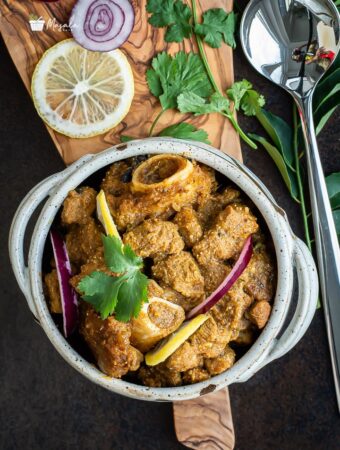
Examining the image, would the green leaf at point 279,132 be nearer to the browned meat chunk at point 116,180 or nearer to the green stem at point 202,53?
the green stem at point 202,53

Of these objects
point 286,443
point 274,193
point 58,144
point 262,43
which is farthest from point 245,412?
point 262,43

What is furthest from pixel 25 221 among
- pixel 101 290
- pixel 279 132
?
pixel 279 132

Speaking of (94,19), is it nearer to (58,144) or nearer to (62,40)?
(62,40)

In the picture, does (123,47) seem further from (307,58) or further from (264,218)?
(264,218)

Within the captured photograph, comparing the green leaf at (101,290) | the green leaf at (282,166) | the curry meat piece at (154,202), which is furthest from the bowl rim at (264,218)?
the green leaf at (282,166)

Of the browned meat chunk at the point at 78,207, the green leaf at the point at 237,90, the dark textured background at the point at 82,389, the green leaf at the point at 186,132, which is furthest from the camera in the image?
the dark textured background at the point at 82,389
